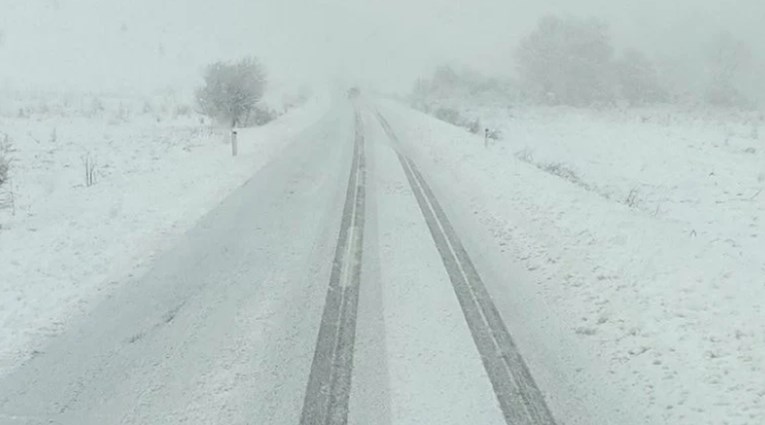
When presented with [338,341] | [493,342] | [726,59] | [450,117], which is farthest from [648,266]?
[726,59]

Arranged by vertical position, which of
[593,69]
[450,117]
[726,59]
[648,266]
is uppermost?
[726,59]

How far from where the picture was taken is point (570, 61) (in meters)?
57.9

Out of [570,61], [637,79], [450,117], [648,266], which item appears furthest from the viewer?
[570,61]

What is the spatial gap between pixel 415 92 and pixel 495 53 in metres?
26.5

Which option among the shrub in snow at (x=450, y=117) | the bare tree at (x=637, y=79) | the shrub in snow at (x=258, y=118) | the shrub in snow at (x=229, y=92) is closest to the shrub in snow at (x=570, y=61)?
the bare tree at (x=637, y=79)

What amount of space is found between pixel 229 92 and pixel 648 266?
2210cm

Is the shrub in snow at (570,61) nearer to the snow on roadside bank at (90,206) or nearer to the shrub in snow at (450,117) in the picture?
the shrub in snow at (450,117)

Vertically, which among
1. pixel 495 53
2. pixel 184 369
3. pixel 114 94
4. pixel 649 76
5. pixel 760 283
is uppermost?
pixel 495 53

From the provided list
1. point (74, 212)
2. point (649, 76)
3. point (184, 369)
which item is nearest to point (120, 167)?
point (74, 212)

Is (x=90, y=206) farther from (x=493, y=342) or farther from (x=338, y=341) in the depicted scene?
(x=493, y=342)

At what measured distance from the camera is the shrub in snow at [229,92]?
25672 mm

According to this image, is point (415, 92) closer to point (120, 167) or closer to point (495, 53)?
point (495, 53)

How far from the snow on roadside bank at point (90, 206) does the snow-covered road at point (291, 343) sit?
19.3 inches

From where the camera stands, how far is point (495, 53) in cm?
9312
